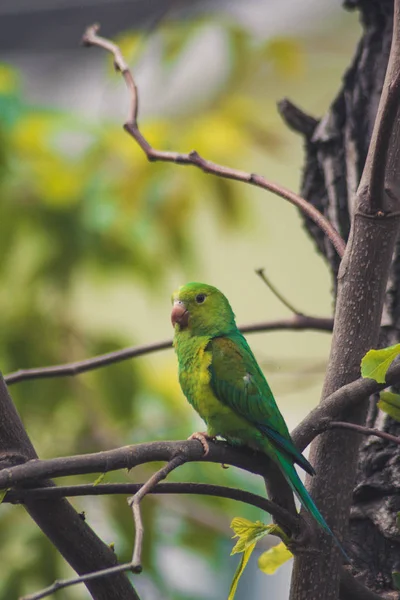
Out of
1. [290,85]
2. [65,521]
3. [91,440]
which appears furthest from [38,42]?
[65,521]

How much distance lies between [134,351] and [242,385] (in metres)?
0.23

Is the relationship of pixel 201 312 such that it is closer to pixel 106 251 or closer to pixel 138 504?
pixel 138 504

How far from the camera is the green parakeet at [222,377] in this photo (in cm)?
137

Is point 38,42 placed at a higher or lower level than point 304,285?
higher

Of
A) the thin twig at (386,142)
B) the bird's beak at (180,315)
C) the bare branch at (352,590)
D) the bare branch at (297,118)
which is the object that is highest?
the bare branch at (297,118)

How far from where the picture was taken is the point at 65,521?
3.18 feet

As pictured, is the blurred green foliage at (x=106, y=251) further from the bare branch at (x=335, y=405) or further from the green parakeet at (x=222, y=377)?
the bare branch at (x=335, y=405)

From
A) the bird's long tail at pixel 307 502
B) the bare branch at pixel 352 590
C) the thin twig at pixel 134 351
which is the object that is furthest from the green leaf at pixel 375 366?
the thin twig at pixel 134 351

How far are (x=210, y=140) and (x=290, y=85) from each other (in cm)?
191

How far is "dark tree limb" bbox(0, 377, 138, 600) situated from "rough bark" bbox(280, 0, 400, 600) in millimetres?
567

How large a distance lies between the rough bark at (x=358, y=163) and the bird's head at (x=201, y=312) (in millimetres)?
250

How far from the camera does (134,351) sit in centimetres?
154

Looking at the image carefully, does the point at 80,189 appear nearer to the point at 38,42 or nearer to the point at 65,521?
the point at 38,42

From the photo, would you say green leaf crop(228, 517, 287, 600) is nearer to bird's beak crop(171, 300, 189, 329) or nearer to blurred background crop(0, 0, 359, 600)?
bird's beak crop(171, 300, 189, 329)
